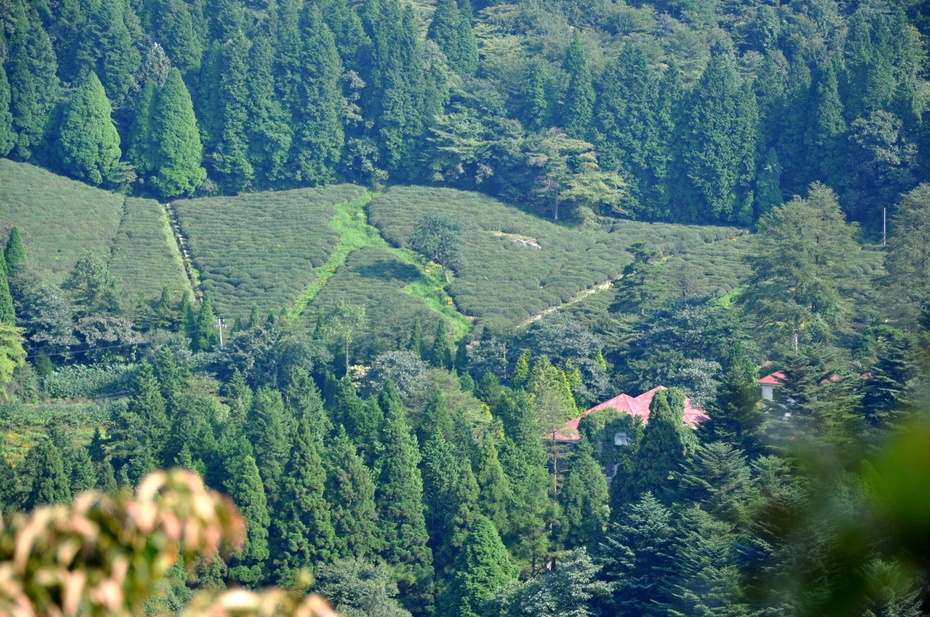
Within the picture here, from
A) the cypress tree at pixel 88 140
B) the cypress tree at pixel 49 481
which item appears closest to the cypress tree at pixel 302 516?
the cypress tree at pixel 49 481

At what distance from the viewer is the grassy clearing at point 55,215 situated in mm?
59375

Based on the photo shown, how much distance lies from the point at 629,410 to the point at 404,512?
9.34m

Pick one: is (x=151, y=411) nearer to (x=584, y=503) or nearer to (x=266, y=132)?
(x=584, y=503)

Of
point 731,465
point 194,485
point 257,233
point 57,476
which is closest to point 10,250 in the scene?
point 257,233

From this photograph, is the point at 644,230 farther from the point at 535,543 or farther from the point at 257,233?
the point at 535,543

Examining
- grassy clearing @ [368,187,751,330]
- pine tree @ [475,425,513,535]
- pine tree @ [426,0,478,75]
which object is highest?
pine tree @ [426,0,478,75]

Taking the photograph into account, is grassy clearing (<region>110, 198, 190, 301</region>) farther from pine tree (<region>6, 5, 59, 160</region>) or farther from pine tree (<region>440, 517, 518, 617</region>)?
pine tree (<region>440, 517, 518, 617</region>)

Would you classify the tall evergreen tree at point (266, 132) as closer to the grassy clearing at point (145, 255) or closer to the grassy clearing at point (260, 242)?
the grassy clearing at point (260, 242)

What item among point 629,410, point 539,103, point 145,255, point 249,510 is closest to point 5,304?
point 145,255

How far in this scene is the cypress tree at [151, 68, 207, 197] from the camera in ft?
216

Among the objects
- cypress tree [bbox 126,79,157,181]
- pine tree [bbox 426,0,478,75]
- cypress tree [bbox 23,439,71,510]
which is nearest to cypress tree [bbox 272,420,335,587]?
cypress tree [bbox 23,439,71,510]

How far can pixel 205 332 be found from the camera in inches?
2072

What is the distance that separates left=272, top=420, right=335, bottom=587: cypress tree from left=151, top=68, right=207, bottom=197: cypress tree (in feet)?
95.1

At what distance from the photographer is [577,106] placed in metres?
68.6
